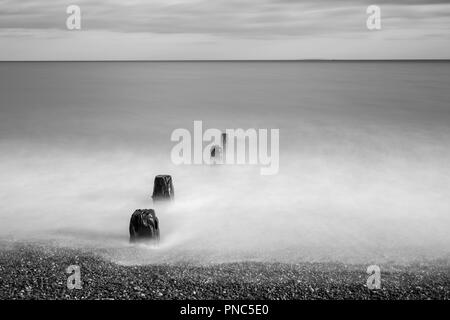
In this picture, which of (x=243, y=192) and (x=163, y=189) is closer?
(x=163, y=189)

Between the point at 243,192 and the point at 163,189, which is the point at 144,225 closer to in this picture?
the point at 163,189

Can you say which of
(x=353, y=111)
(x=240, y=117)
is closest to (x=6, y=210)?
(x=240, y=117)

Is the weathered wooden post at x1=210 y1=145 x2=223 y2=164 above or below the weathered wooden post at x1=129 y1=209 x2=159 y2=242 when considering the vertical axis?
above

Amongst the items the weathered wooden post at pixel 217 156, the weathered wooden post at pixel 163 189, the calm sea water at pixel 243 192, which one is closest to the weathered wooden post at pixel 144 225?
the calm sea water at pixel 243 192

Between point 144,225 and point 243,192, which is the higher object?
point 243,192

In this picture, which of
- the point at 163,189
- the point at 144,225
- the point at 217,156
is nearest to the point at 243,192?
the point at 163,189

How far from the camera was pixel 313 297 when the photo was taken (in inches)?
165

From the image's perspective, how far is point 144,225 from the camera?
16.8 feet

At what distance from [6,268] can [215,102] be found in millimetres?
20031

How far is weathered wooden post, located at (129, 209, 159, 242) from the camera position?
16.7 ft

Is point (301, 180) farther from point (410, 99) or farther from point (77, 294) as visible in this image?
point (410, 99)

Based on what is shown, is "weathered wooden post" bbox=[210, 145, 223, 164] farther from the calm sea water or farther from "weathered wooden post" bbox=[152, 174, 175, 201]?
"weathered wooden post" bbox=[152, 174, 175, 201]

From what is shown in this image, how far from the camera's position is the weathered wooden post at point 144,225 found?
5.10 meters

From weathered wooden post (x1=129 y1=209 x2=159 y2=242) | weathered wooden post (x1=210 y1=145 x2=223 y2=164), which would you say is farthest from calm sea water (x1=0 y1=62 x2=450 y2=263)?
weathered wooden post (x1=210 y1=145 x2=223 y2=164)
